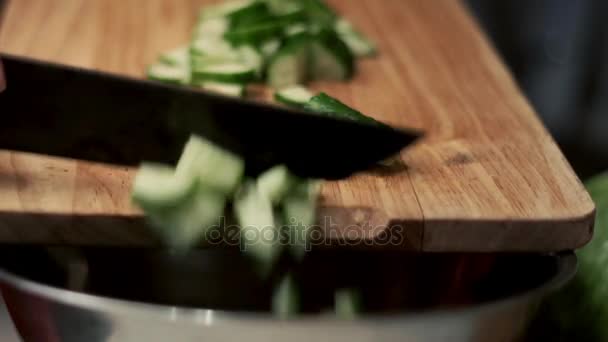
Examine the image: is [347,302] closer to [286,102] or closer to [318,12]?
[286,102]

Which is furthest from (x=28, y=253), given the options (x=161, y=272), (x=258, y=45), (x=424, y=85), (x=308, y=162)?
(x=424, y=85)

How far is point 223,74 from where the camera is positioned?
3.95 ft

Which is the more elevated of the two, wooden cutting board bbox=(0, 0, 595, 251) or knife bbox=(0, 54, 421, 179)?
knife bbox=(0, 54, 421, 179)

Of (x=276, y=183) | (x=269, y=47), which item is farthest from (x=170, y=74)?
(x=276, y=183)

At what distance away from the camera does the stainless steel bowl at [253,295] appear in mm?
789

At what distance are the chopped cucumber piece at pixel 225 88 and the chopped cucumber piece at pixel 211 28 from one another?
0.20 meters

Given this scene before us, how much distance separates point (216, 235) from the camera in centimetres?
Answer: 89

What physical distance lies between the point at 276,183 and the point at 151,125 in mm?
178

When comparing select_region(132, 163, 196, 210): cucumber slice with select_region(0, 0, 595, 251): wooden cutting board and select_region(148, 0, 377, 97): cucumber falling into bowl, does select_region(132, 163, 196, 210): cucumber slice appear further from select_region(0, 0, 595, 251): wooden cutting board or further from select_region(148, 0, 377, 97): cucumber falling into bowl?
select_region(148, 0, 377, 97): cucumber falling into bowl

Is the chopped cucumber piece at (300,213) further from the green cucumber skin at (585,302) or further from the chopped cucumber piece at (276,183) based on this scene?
the green cucumber skin at (585,302)

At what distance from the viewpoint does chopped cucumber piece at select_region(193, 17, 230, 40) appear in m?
1.40

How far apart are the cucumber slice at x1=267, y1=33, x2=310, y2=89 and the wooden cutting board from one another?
0.06 metres

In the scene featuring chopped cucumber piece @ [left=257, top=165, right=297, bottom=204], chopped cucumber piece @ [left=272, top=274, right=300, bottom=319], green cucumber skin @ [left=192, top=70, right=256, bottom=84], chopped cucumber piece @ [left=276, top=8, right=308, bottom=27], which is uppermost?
chopped cucumber piece @ [left=257, top=165, right=297, bottom=204]
